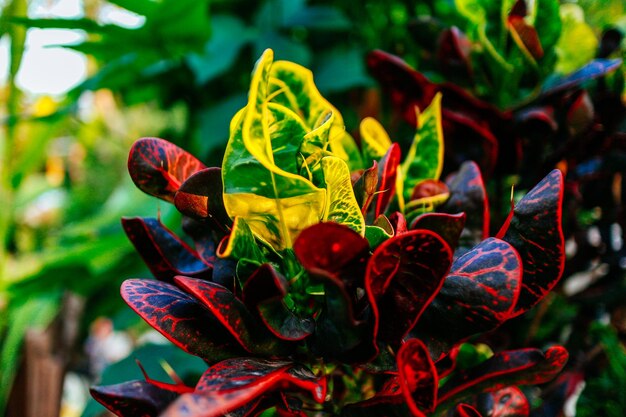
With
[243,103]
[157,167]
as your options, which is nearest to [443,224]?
[157,167]

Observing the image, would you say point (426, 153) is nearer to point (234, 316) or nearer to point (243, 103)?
point (234, 316)

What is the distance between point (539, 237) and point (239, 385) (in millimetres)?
140

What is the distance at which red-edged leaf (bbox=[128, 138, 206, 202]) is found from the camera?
0.25 metres

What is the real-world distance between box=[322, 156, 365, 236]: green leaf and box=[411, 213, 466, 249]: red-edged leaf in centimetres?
3

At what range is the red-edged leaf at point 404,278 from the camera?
0.67ft

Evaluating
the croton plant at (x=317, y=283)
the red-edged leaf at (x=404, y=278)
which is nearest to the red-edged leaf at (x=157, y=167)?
the croton plant at (x=317, y=283)

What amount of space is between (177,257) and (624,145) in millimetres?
314

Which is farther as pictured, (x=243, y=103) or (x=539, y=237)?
(x=243, y=103)

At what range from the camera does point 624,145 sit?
1.23ft

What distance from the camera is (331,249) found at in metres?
0.19

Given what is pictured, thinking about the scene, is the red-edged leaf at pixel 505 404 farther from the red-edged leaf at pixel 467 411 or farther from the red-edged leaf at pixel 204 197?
the red-edged leaf at pixel 204 197

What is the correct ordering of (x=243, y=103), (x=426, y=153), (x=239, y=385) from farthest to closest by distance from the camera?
(x=243, y=103) < (x=426, y=153) < (x=239, y=385)

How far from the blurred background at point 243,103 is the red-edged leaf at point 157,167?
0.08 ft

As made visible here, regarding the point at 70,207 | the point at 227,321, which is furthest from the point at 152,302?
the point at 70,207
